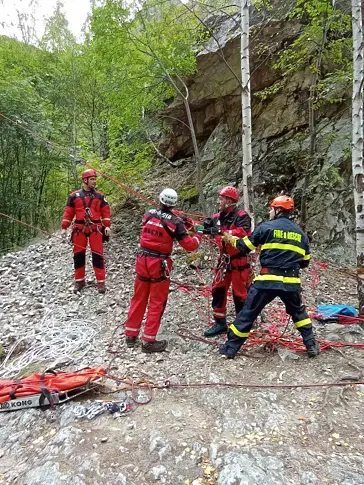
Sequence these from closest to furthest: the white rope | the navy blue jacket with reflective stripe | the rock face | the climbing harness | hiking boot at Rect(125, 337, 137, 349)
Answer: the climbing harness < the navy blue jacket with reflective stripe < the white rope < hiking boot at Rect(125, 337, 137, 349) < the rock face

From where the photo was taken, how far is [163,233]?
→ 14.7 feet

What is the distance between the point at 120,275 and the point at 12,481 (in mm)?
4920

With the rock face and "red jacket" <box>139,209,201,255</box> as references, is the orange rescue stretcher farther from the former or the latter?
the rock face

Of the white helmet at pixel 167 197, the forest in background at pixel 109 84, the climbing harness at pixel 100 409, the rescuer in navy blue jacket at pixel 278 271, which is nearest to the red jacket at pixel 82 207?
the forest in background at pixel 109 84

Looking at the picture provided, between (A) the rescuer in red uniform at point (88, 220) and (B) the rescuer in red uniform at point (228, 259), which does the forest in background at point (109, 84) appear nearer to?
(A) the rescuer in red uniform at point (88, 220)

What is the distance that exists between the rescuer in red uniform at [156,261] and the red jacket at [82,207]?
2109mm

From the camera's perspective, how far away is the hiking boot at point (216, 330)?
4965 millimetres

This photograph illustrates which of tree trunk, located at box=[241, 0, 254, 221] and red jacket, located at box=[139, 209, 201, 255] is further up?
tree trunk, located at box=[241, 0, 254, 221]

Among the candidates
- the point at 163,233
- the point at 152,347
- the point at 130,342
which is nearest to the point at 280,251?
the point at 163,233

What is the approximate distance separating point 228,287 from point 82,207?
115 inches

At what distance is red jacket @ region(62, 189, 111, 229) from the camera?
631 cm

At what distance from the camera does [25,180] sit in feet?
45.8

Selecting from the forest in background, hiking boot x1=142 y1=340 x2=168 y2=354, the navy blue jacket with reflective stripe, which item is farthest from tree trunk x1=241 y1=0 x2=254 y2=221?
hiking boot x1=142 y1=340 x2=168 y2=354

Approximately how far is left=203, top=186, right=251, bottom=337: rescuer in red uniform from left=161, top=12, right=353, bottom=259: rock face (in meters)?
3.37
